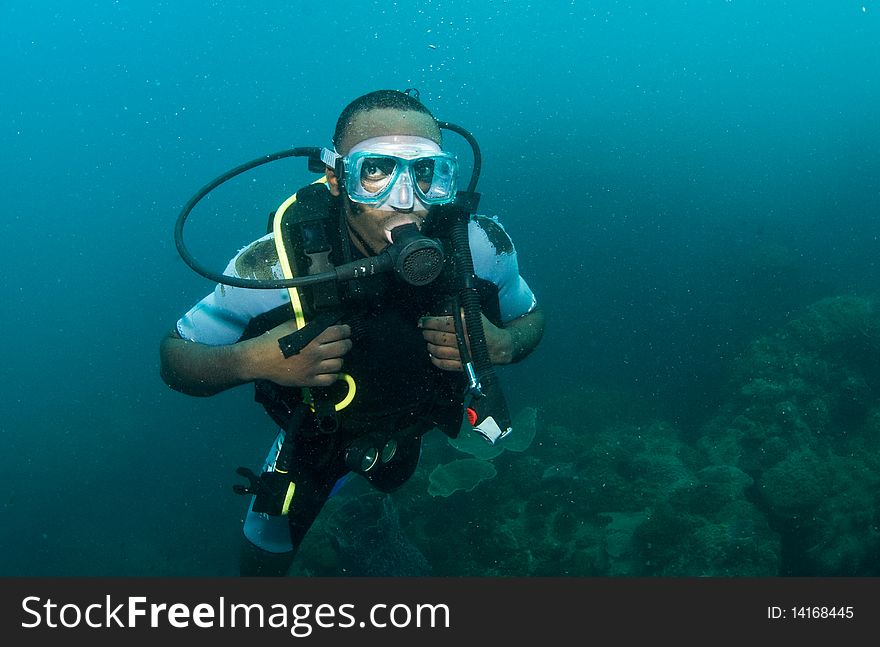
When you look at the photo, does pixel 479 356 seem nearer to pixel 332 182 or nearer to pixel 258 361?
pixel 258 361

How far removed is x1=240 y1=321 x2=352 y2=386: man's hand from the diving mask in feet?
2.22

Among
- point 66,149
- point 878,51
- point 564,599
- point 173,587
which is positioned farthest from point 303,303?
point 66,149

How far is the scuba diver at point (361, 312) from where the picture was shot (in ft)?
8.01

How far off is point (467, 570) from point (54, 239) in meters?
80.1

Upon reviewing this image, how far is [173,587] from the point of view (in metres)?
2.70

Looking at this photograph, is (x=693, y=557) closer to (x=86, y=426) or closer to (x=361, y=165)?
(x=361, y=165)

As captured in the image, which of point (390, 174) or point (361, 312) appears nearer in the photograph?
point (390, 174)

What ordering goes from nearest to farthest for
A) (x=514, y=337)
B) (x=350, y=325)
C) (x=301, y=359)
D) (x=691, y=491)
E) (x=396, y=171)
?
(x=301, y=359) < (x=396, y=171) < (x=350, y=325) < (x=514, y=337) < (x=691, y=491)

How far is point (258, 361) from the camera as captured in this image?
2490 millimetres

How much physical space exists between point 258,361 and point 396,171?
114 cm

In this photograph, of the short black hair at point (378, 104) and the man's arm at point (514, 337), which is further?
the man's arm at point (514, 337)

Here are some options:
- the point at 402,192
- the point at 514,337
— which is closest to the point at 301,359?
the point at 402,192

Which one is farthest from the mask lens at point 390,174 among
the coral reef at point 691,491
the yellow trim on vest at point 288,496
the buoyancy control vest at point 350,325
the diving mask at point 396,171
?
the coral reef at point 691,491

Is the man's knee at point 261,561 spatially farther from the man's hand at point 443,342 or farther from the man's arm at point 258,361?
the man's hand at point 443,342
